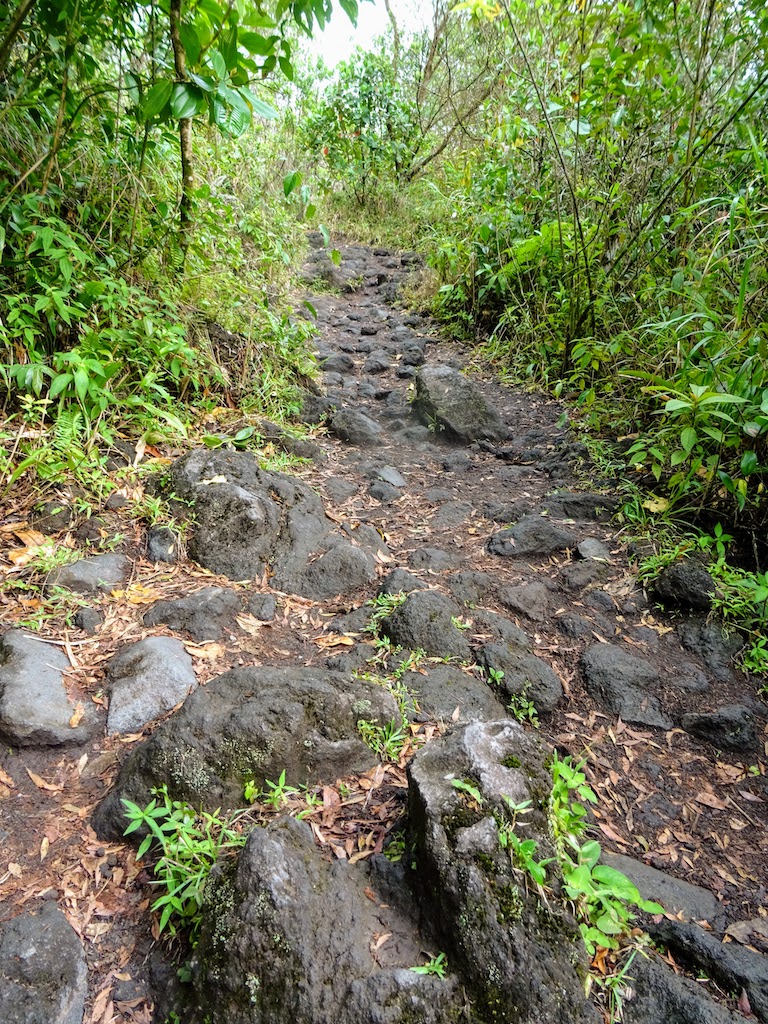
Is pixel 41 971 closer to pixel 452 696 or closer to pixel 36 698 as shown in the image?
pixel 36 698

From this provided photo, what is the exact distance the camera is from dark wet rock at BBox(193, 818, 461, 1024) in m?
1.25

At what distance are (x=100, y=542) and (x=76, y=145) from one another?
2252mm

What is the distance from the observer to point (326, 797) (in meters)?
1.80

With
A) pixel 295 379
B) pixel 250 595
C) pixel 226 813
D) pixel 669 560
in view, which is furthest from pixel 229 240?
pixel 226 813

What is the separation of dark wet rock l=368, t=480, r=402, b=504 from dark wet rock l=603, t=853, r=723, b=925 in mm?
2342

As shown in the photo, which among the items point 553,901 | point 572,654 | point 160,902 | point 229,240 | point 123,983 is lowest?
point 123,983

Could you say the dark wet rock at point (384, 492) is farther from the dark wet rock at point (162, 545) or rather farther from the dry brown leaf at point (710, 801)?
the dry brown leaf at point (710, 801)

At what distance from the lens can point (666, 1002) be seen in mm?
1344

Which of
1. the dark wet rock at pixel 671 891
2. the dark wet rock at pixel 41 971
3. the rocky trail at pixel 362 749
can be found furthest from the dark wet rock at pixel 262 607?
the dark wet rock at pixel 671 891

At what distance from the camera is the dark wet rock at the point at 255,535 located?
2.83 meters

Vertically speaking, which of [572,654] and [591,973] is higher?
[572,654]

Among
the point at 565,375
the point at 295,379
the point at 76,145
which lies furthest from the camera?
the point at 565,375

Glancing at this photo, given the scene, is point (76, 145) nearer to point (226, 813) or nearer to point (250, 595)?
point (250, 595)

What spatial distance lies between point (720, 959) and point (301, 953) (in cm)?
102
